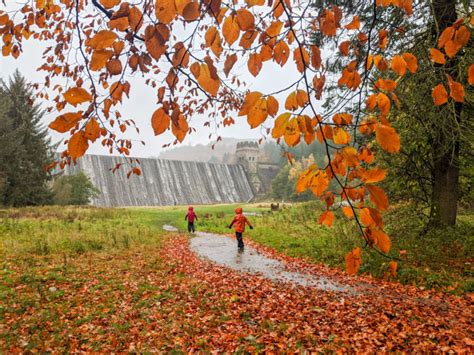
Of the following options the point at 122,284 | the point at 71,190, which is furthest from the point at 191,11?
the point at 71,190

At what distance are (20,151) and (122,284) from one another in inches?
854

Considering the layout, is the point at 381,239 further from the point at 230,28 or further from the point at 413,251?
the point at 413,251

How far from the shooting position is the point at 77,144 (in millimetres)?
1329

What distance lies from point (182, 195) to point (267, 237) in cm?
3248

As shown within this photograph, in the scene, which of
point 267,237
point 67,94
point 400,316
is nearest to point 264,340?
point 400,316

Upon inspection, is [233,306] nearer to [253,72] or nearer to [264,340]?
[264,340]

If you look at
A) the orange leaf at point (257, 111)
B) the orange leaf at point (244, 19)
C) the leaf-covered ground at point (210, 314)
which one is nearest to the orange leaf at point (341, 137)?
the orange leaf at point (257, 111)

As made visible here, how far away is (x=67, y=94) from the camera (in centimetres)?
118

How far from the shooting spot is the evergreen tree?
2122 cm

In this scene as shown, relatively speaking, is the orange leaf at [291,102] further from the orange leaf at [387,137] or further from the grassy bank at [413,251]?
the grassy bank at [413,251]

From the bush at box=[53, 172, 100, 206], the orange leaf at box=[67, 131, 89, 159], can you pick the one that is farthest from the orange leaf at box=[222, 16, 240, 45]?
the bush at box=[53, 172, 100, 206]

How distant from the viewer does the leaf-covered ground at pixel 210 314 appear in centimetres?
346

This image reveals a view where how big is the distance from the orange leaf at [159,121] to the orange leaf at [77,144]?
1.05 ft

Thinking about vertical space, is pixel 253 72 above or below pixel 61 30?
below
